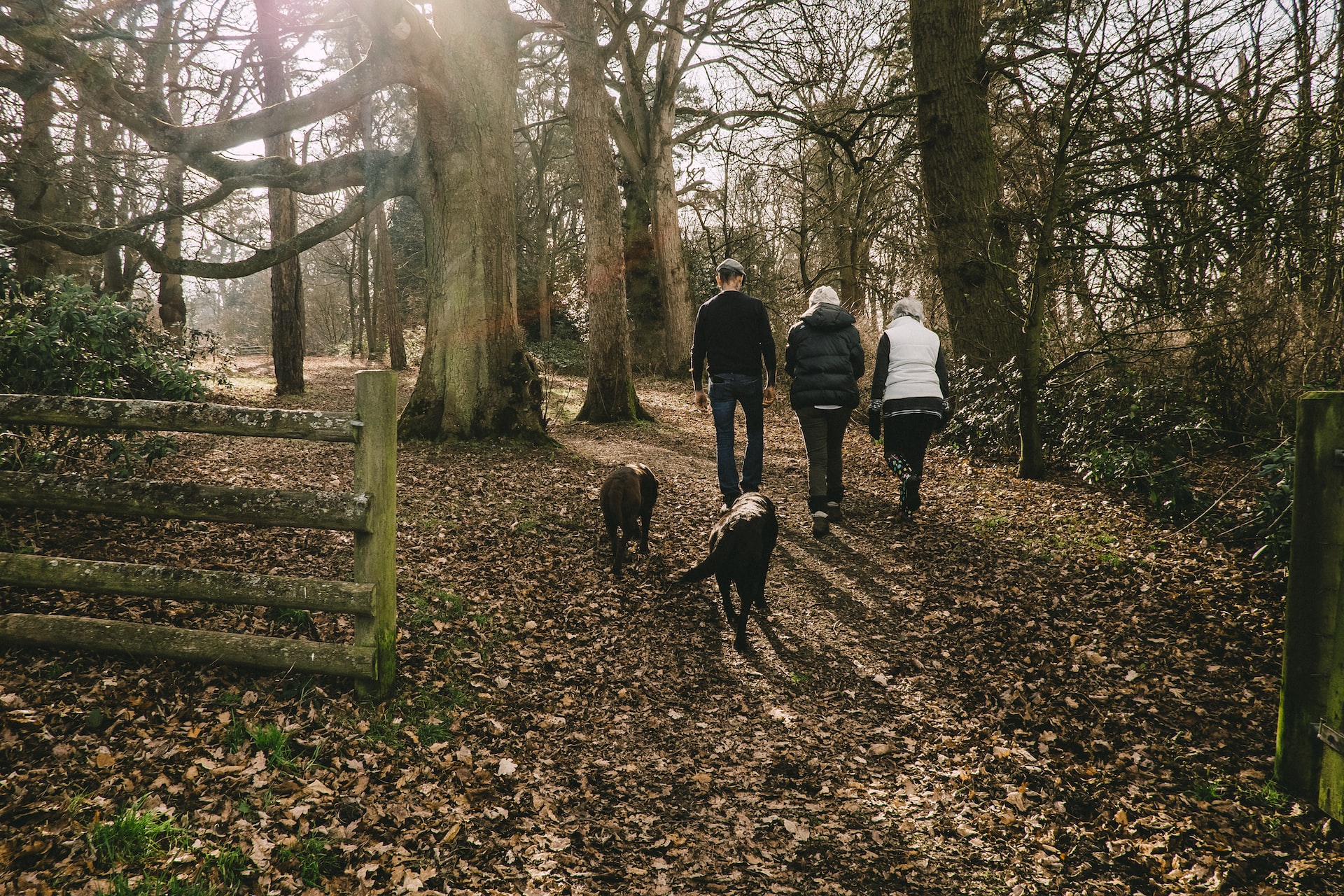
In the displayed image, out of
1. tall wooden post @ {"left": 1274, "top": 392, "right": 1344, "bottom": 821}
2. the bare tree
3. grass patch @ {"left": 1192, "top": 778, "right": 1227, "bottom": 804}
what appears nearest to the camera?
tall wooden post @ {"left": 1274, "top": 392, "right": 1344, "bottom": 821}

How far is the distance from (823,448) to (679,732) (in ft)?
12.5

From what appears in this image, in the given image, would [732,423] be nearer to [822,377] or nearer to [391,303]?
[822,377]

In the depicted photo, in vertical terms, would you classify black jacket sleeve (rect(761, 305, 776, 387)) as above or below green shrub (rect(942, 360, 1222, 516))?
above

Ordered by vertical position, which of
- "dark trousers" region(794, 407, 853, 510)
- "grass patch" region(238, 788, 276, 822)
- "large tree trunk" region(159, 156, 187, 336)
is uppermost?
"large tree trunk" region(159, 156, 187, 336)

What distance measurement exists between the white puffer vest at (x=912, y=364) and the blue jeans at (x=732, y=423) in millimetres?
1322

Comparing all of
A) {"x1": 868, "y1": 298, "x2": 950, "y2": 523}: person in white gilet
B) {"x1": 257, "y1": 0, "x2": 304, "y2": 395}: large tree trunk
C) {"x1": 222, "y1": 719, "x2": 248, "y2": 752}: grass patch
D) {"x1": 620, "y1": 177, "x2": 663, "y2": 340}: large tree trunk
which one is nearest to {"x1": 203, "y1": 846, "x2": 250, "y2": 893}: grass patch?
{"x1": 222, "y1": 719, "x2": 248, "y2": 752}: grass patch

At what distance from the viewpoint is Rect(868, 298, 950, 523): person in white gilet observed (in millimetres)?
7176

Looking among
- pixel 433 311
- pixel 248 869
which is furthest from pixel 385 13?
pixel 248 869

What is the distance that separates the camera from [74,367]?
6.21 meters

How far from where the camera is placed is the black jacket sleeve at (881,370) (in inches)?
285

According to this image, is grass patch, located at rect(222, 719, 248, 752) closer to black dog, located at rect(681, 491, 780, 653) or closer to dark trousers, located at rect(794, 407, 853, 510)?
black dog, located at rect(681, 491, 780, 653)

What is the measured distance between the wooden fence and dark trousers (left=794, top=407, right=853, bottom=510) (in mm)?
4376

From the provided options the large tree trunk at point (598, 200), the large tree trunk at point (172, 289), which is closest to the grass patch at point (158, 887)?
the large tree trunk at point (598, 200)

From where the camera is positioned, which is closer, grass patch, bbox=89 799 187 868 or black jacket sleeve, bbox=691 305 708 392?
grass patch, bbox=89 799 187 868
